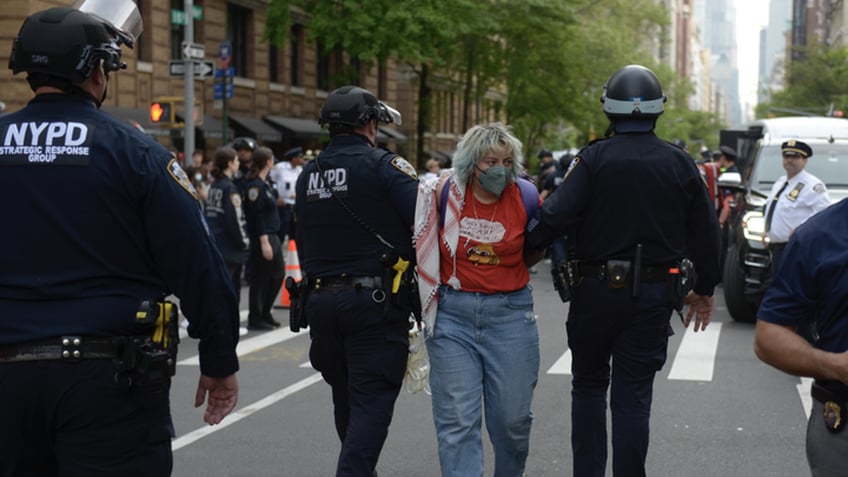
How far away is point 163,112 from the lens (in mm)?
20891

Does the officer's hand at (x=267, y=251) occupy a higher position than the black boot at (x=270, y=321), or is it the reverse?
the officer's hand at (x=267, y=251)

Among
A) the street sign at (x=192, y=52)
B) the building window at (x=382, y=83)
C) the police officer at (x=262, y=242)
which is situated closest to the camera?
the police officer at (x=262, y=242)

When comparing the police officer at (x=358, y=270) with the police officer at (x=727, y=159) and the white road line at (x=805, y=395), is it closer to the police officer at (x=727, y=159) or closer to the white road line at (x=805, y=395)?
the white road line at (x=805, y=395)

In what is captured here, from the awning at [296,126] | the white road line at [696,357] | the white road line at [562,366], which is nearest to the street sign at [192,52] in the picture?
the white road line at [696,357]

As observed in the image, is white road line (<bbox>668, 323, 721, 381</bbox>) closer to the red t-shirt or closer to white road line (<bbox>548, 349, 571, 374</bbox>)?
white road line (<bbox>548, 349, 571, 374</bbox>)

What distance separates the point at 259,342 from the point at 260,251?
107cm

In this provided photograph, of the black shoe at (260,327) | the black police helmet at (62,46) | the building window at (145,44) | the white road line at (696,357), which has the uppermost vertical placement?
the building window at (145,44)

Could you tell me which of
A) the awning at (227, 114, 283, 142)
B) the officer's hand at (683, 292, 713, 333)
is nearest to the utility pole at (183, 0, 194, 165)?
the awning at (227, 114, 283, 142)

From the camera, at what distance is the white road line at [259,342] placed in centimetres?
1094

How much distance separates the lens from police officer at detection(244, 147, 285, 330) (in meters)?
12.3

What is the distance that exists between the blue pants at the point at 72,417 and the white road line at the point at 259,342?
728 cm

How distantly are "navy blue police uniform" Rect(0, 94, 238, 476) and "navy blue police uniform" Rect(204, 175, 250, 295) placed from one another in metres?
8.46

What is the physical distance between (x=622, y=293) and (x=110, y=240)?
273 centimetres

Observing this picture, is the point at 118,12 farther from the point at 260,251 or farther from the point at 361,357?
the point at 260,251
